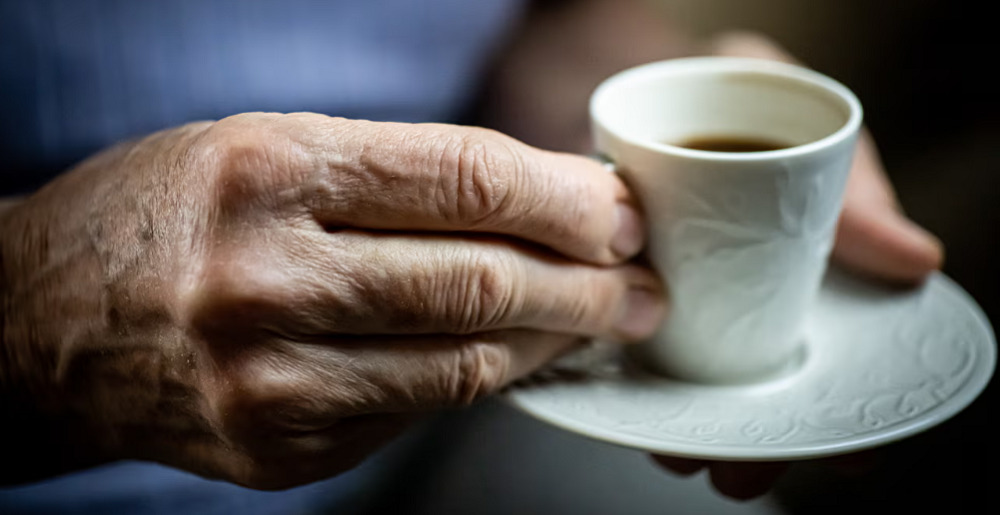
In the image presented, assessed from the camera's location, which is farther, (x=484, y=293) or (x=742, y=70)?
(x=742, y=70)

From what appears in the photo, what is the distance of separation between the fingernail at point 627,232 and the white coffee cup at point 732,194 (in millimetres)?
Answer: 11

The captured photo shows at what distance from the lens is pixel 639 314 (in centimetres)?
63

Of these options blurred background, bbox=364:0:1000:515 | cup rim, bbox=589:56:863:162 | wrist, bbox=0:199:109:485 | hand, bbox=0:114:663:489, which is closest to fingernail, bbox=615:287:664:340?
hand, bbox=0:114:663:489

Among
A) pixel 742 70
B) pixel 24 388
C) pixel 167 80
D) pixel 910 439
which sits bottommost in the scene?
pixel 910 439

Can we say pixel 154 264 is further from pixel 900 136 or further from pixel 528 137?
pixel 900 136

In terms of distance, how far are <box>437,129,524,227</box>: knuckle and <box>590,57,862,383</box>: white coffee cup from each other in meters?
0.11

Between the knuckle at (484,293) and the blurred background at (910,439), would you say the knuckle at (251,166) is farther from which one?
the blurred background at (910,439)

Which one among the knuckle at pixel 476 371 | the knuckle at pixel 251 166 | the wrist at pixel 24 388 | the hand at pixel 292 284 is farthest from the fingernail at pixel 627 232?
the wrist at pixel 24 388

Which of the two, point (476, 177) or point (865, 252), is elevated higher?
point (476, 177)

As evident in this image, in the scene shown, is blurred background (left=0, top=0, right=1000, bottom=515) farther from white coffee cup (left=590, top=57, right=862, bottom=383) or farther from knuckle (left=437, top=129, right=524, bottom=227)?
knuckle (left=437, top=129, right=524, bottom=227)

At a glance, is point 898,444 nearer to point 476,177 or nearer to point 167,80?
point 476,177

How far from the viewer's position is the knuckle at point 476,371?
553 mm

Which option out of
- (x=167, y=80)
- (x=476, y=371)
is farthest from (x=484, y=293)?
(x=167, y=80)

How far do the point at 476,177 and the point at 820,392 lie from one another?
321mm
